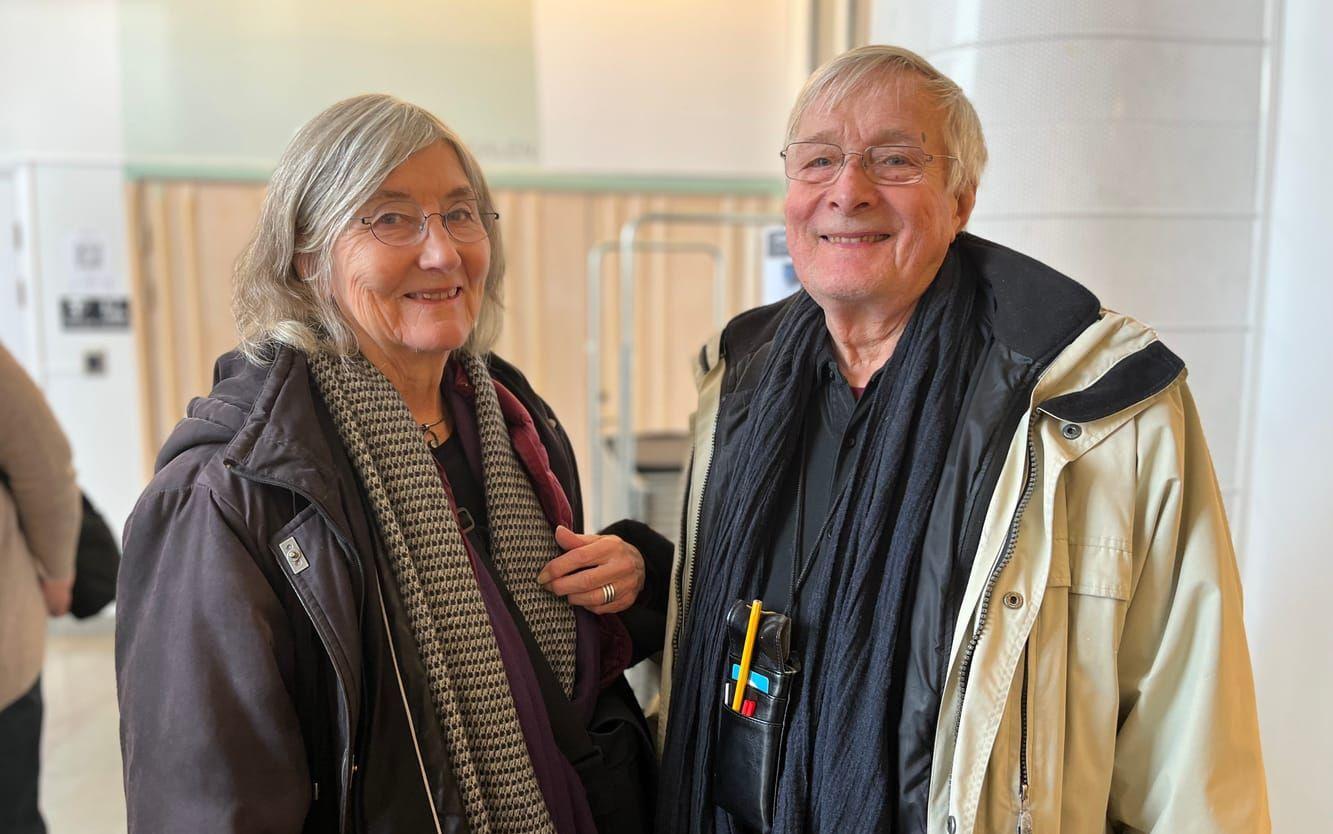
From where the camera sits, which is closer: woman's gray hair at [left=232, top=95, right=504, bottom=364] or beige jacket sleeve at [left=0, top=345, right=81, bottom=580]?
woman's gray hair at [left=232, top=95, right=504, bottom=364]

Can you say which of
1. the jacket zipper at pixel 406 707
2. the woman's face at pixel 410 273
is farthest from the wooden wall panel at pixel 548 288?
the jacket zipper at pixel 406 707

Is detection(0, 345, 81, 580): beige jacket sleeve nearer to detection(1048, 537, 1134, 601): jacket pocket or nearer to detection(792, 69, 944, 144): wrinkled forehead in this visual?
detection(792, 69, 944, 144): wrinkled forehead

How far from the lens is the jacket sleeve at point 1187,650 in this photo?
3.29 feet

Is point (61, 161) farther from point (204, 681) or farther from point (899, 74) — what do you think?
point (899, 74)

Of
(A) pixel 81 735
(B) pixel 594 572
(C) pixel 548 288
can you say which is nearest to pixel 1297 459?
(B) pixel 594 572

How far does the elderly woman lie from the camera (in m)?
0.94

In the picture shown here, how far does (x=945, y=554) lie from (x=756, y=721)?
0.32 m

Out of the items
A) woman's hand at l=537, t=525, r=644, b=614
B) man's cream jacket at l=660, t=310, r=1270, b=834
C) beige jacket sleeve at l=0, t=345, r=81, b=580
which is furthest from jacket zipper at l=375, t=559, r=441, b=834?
beige jacket sleeve at l=0, t=345, r=81, b=580

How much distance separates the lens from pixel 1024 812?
1.01 metres

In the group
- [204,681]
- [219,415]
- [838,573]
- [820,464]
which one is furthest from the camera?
[820,464]

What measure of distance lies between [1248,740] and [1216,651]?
0.41ft

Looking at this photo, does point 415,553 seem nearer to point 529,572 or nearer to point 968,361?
point 529,572

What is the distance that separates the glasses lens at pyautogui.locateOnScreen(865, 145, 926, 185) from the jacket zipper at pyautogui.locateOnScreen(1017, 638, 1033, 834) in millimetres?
560

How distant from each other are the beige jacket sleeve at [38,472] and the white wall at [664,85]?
273 cm
